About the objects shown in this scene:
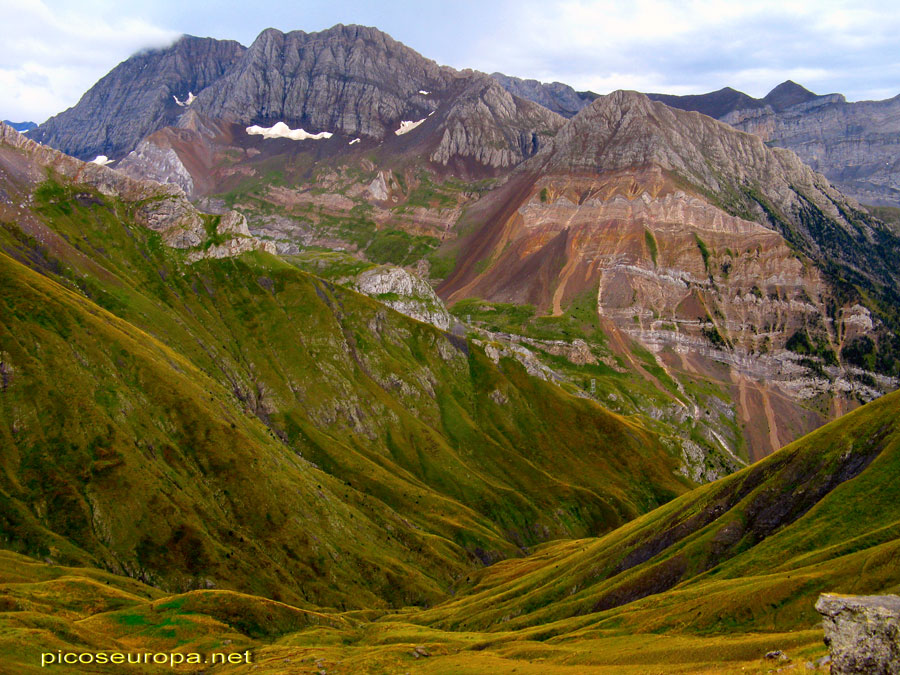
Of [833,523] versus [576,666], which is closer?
[576,666]

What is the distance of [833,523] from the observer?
82312 millimetres

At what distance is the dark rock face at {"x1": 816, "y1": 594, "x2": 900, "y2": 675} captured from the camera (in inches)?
1487

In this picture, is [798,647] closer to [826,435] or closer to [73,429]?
[826,435]

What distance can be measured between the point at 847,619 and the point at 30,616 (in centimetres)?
8754

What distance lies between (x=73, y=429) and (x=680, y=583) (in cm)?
12809

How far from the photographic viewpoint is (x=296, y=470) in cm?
17488

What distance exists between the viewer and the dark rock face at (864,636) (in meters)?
37.8

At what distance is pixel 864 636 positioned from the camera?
38438 millimetres

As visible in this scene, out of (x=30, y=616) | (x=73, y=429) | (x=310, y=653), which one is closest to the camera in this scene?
(x=30, y=616)

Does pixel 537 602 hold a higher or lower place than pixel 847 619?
lower

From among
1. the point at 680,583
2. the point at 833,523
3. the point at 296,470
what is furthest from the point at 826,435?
the point at 296,470

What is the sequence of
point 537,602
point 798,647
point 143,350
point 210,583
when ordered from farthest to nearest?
point 143,350, point 210,583, point 537,602, point 798,647

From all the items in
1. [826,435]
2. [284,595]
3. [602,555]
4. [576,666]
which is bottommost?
[284,595]

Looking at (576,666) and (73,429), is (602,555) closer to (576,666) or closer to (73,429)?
(576,666)
